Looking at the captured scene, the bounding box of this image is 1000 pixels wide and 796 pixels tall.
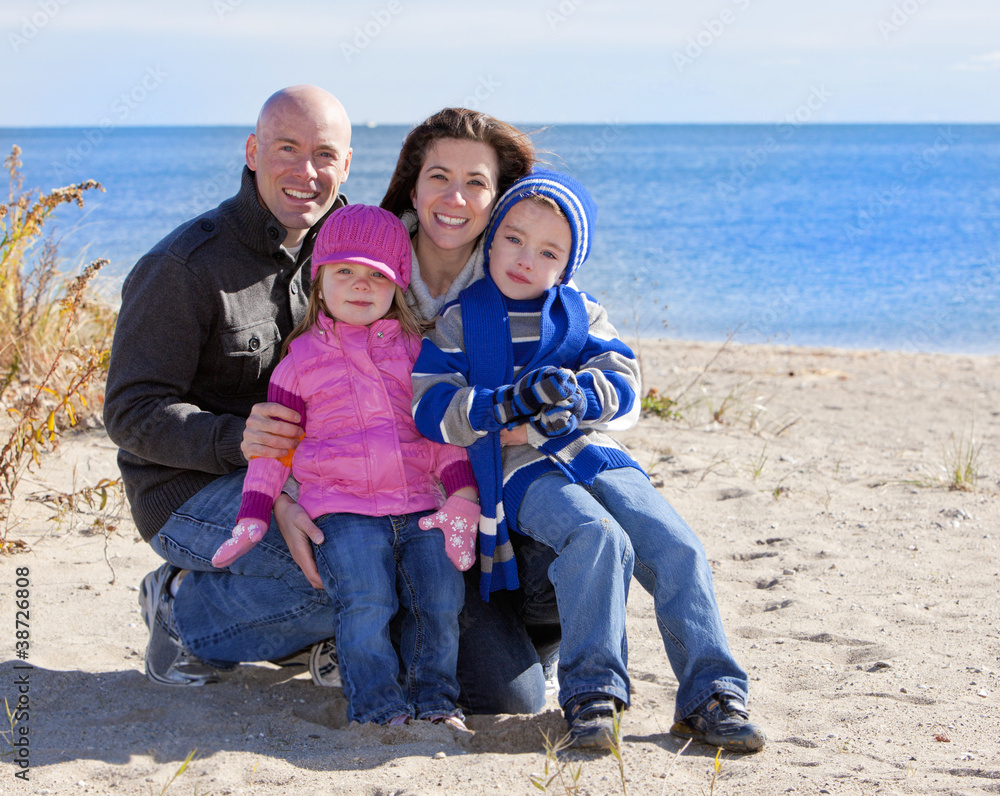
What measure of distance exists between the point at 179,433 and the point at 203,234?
719mm

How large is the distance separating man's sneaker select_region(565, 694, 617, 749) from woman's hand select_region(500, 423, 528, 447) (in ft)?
2.73

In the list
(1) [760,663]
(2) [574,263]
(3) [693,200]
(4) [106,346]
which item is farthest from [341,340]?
(3) [693,200]

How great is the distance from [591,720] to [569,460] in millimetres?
820

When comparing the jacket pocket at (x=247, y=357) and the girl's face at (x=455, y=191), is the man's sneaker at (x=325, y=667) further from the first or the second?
the girl's face at (x=455, y=191)

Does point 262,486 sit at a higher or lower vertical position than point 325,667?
higher

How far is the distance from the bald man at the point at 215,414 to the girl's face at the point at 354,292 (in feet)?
1.26

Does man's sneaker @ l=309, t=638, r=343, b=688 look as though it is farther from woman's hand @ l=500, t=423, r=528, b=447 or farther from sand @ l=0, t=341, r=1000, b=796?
woman's hand @ l=500, t=423, r=528, b=447

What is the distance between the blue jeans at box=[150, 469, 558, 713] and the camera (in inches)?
114

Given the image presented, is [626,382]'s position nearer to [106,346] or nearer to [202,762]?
[202,762]

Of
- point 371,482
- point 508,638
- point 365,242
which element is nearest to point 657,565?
point 508,638

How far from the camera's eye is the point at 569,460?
2.90 m

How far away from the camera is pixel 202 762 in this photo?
242 centimetres

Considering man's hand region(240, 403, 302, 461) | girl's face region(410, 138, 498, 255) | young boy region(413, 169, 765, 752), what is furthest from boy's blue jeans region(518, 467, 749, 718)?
girl's face region(410, 138, 498, 255)

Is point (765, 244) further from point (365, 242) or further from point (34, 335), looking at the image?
point (365, 242)
